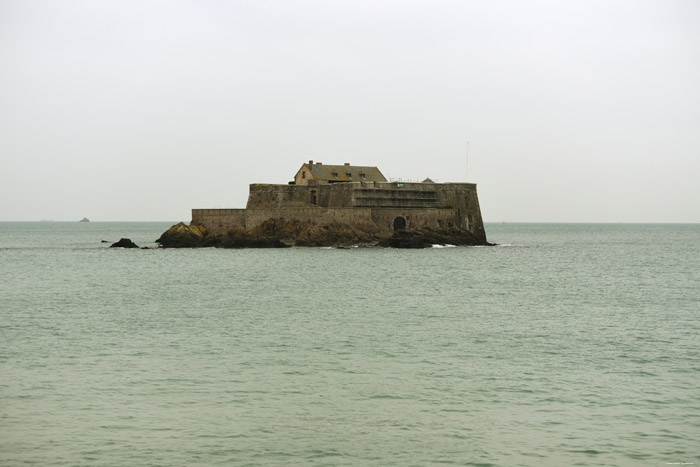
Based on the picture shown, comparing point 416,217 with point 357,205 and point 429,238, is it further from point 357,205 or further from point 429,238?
point 357,205

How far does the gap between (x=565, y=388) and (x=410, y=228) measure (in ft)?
160

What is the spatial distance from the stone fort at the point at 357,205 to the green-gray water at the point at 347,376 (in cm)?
2755

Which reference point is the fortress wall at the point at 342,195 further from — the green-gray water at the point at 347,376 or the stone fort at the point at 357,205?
the green-gray water at the point at 347,376

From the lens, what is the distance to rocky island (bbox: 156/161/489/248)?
59781 mm

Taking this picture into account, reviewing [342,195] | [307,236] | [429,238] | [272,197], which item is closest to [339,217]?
[342,195]

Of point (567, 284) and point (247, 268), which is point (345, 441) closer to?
point (567, 284)

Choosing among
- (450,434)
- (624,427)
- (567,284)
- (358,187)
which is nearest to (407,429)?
(450,434)

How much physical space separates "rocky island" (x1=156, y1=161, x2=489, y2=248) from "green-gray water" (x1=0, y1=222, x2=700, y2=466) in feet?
87.9

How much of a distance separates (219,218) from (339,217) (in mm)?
11167

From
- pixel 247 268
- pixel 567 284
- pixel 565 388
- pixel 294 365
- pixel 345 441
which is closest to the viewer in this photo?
pixel 345 441

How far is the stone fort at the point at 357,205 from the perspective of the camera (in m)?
60.3

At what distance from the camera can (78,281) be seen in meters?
36.8

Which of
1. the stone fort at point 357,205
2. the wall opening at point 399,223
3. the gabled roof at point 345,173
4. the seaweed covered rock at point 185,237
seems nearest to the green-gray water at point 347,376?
the stone fort at point 357,205

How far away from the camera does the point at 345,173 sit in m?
68.3
